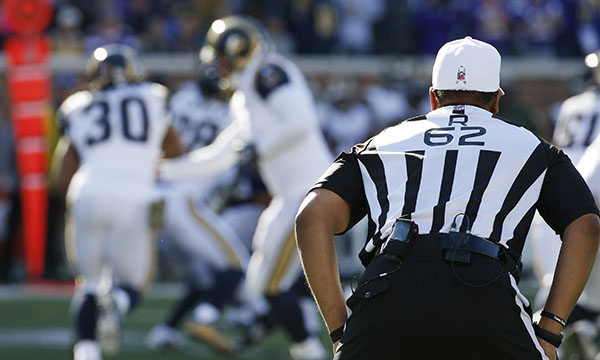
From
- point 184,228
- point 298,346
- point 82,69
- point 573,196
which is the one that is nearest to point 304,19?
point 82,69

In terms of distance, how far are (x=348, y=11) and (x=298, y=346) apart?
9.34 m

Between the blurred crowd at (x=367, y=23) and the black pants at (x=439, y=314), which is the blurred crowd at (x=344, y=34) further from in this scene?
the black pants at (x=439, y=314)

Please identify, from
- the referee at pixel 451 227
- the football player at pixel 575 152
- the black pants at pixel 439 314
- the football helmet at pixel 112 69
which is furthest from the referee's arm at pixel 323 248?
the football helmet at pixel 112 69

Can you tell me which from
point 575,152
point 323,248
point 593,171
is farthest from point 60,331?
point 323,248

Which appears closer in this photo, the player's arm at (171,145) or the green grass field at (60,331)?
the player's arm at (171,145)

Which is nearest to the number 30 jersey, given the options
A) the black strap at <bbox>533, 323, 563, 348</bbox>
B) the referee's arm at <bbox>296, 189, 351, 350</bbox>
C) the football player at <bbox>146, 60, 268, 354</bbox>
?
the football player at <bbox>146, 60, 268, 354</bbox>

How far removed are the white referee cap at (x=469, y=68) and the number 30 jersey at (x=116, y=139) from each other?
11.7 feet

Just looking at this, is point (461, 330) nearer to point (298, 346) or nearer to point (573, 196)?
point (573, 196)

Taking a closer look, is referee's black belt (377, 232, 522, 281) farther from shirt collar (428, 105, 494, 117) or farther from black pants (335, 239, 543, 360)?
shirt collar (428, 105, 494, 117)

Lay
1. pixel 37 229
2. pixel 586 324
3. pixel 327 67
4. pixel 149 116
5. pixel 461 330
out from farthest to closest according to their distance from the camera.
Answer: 1. pixel 327 67
2. pixel 37 229
3. pixel 149 116
4. pixel 586 324
5. pixel 461 330

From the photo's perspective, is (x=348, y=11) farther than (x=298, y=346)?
Yes

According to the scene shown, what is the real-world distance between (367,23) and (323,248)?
502 inches

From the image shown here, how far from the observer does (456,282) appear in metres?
3.34

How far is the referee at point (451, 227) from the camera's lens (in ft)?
10.9
